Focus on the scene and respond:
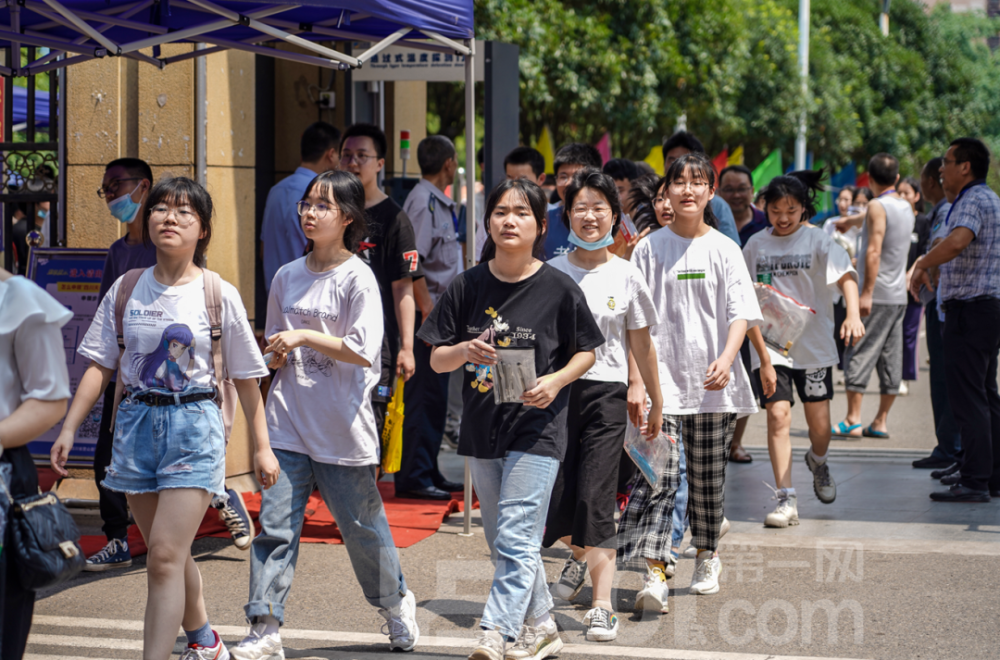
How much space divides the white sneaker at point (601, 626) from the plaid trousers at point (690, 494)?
53 cm

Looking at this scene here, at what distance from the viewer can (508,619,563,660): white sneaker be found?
4.37 m

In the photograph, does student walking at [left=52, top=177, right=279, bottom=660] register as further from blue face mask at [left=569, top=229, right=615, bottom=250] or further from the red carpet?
the red carpet

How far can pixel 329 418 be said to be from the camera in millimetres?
4465

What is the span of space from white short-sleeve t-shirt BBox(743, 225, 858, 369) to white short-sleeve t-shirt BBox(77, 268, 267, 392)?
3.58 metres

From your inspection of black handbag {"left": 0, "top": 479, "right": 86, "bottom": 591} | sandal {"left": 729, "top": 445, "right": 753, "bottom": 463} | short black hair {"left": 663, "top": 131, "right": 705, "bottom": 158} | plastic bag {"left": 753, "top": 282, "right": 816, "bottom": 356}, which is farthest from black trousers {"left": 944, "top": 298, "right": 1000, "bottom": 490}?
black handbag {"left": 0, "top": 479, "right": 86, "bottom": 591}

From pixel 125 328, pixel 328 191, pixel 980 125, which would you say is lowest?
pixel 125 328

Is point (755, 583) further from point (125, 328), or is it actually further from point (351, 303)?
point (125, 328)

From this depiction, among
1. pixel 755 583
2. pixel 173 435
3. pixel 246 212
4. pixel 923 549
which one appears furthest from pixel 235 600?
pixel 923 549

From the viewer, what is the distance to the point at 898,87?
130 feet

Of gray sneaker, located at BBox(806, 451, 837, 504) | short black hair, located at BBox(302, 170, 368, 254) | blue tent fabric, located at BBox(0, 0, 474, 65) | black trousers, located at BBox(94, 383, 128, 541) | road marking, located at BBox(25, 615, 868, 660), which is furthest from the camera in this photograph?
gray sneaker, located at BBox(806, 451, 837, 504)

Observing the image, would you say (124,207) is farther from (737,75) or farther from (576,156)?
(737,75)

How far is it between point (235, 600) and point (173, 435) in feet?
5.01

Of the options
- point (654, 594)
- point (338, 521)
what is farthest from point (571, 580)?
point (338, 521)

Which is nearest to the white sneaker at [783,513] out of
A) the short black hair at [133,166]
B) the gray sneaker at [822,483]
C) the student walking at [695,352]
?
the gray sneaker at [822,483]
